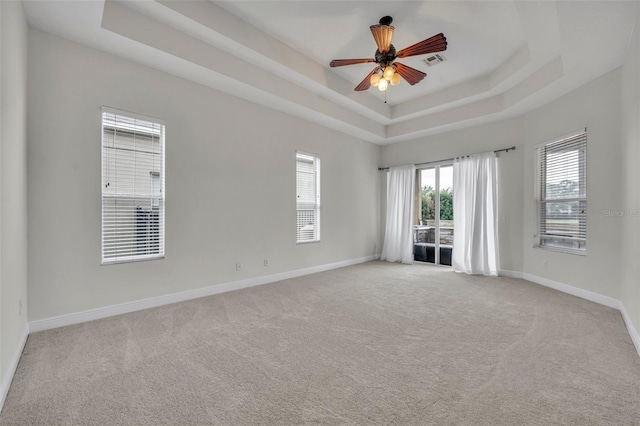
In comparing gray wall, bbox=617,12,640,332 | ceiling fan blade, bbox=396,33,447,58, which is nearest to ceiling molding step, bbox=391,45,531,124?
gray wall, bbox=617,12,640,332

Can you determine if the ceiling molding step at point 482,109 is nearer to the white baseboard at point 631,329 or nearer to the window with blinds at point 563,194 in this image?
the window with blinds at point 563,194

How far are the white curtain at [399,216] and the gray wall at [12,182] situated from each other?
19.8 ft

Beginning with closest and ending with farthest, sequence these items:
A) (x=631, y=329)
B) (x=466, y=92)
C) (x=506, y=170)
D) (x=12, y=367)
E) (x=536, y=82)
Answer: (x=12, y=367)
(x=631, y=329)
(x=536, y=82)
(x=466, y=92)
(x=506, y=170)

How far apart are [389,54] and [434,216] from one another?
4.00 m

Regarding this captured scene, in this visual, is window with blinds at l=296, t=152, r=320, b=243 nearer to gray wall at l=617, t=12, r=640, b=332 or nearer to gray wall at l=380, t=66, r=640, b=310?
gray wall at l=380, t=66, r=640, b=310

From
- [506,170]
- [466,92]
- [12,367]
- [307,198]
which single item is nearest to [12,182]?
[12,367]

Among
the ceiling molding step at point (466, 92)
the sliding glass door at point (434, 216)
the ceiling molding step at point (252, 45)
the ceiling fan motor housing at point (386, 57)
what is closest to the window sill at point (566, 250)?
the sliding glass door at point (434, 216)

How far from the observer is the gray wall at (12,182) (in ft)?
6.33

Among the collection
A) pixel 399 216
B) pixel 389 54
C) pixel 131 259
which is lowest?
pixel 131 259

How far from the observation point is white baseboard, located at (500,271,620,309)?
3654mm

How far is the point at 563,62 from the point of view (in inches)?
136

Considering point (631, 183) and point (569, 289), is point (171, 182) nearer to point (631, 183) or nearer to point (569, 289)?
point (631, 183)

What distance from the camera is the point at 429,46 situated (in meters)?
3.06

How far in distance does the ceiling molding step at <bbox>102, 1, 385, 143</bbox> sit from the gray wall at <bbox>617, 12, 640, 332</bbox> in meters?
3.74
